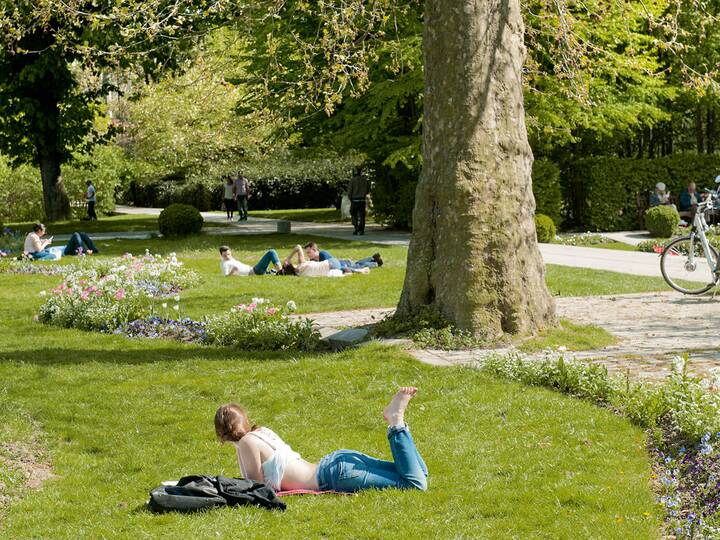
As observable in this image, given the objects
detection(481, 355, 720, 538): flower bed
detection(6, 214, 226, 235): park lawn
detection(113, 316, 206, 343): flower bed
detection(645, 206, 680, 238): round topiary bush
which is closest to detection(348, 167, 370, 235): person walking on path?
detection(6, 214, 226, 235): park lawn

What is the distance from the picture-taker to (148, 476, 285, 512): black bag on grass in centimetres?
644

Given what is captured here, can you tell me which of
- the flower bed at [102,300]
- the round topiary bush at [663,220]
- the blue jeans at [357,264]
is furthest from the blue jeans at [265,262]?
the round topiary bush at [663,220]

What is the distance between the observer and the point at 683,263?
14.6 meters

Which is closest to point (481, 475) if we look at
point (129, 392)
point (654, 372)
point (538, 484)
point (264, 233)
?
point (538, 484)

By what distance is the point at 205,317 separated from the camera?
12969mm

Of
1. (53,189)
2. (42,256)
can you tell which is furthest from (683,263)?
(53,189)

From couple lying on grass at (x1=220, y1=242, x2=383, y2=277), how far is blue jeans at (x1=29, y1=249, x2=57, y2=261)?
5332mm

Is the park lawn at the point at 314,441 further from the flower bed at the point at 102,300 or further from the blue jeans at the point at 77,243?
the blue jeans at the point at 77,243

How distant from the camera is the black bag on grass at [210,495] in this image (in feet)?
21.1

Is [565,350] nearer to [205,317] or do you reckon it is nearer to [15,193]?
[205,317]

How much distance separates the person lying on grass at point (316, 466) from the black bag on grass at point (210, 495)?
0.50ft

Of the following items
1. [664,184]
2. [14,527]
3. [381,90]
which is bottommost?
[14,527]

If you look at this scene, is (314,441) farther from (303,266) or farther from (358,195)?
(358,195)

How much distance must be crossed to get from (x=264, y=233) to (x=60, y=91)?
27.7 ft
